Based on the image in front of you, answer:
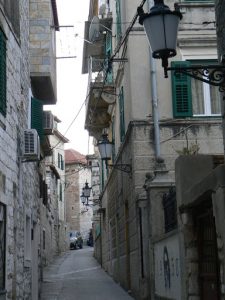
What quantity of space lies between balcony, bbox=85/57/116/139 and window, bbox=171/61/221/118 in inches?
124

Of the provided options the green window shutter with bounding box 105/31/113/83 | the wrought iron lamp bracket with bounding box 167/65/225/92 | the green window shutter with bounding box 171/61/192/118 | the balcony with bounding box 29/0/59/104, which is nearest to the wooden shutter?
the balcony with bounding box 29/0/59/104

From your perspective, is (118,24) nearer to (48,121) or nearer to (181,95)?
(181,95)

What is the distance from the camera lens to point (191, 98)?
553 inches

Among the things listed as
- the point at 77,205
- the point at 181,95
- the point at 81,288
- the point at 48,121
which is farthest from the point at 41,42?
the point at 77,205

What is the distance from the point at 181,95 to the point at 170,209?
15.3 ft

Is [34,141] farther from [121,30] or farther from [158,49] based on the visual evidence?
[158,49]

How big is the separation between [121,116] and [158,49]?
1064 cm

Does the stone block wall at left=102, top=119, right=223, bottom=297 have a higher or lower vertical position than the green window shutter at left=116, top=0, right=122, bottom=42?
lower

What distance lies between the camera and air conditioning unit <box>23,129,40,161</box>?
1221 cm

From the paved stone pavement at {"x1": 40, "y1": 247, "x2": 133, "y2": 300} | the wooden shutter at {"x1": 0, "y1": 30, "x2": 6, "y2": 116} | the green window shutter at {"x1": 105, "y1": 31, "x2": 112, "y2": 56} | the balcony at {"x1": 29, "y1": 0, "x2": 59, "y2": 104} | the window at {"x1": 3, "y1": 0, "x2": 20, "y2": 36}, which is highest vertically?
the green window shutter at {"x1": 105, "y1": 31, "x2": 112, "y2": 56}

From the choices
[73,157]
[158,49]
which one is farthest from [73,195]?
[158,49]

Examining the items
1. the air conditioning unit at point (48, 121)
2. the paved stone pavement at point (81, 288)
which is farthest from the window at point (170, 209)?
A: the air conditioning unit at point (48, 121)

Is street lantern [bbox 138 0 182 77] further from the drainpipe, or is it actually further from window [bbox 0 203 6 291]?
the drainpipe

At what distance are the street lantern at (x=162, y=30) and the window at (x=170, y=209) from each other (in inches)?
162
